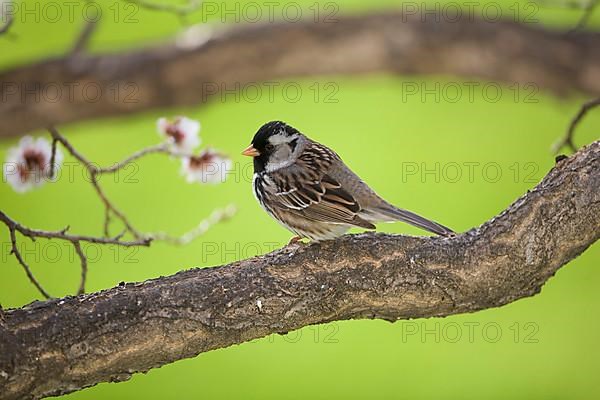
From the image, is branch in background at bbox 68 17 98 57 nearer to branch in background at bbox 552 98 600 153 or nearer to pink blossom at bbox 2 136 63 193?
pink blossom at bbox 2 136 63 193

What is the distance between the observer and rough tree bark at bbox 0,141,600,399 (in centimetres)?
198

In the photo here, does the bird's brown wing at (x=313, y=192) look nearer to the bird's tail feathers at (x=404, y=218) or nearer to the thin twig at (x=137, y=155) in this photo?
the bird's tail feathers at (x=404, y=218)

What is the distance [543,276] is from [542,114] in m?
3.65

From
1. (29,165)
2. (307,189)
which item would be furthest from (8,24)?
(307,189)

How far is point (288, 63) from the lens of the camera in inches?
157

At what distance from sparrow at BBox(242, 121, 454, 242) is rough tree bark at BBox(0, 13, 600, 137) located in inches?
50.5

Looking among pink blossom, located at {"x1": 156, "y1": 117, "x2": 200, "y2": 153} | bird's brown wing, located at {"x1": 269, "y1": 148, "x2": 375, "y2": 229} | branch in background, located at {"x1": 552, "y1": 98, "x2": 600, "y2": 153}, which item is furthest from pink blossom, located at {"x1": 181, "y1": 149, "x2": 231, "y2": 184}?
branch in background, located at {"x1": 552, "y1": 98, "x2": 600, "y2": 153}

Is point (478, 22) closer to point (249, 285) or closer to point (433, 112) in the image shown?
point (433, 112)

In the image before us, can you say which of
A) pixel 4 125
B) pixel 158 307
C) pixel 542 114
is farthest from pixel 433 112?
pixel 158 307

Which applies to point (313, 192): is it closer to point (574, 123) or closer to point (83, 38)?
point (574, 123)

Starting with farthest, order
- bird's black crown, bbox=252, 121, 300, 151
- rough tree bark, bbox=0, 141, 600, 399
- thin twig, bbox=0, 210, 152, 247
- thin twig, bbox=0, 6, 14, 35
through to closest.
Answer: bird's black crown, bbox=252, 121, 300, 151 < thin twig, bbox=0, 6, 14, 35 < thin twig, bbox=0, 210, 152, 247 < rough tree bark, bbox=0, 141, 600, 399

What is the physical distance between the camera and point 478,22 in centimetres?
410

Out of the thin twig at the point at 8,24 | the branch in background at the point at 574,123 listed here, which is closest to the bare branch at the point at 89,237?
the thin twig at the point at 8,24

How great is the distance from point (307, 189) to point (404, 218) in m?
0.34
